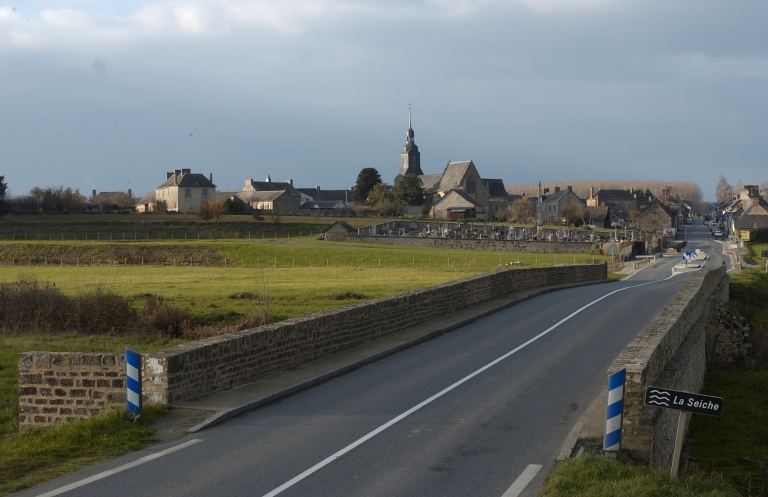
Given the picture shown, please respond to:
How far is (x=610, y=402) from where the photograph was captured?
885cm

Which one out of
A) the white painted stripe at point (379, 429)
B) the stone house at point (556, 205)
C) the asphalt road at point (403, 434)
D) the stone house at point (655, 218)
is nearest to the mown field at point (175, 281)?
the asphalt road at point (403, 434)

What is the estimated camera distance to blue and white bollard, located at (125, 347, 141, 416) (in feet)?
33.7

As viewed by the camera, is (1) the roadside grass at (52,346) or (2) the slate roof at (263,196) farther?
(2) the slate roof at (263,196)

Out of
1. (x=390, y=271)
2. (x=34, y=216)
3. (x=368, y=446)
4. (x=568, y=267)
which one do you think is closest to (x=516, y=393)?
(x=368, y=446)

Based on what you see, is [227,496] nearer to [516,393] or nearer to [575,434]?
[575,434]

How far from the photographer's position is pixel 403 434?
403 inches

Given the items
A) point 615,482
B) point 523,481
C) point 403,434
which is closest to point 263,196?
point 403,434

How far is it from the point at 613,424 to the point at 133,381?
6112 mm

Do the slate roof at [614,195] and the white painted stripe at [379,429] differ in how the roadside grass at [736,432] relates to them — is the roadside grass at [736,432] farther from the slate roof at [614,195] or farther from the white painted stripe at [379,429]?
the slate roof at [614,195]

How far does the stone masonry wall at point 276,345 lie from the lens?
36.2ft

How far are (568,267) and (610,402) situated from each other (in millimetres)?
32003

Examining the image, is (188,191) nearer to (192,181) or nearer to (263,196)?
(192,181)

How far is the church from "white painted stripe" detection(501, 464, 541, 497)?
11964 cm

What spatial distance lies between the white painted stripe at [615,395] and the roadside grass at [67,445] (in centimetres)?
556
